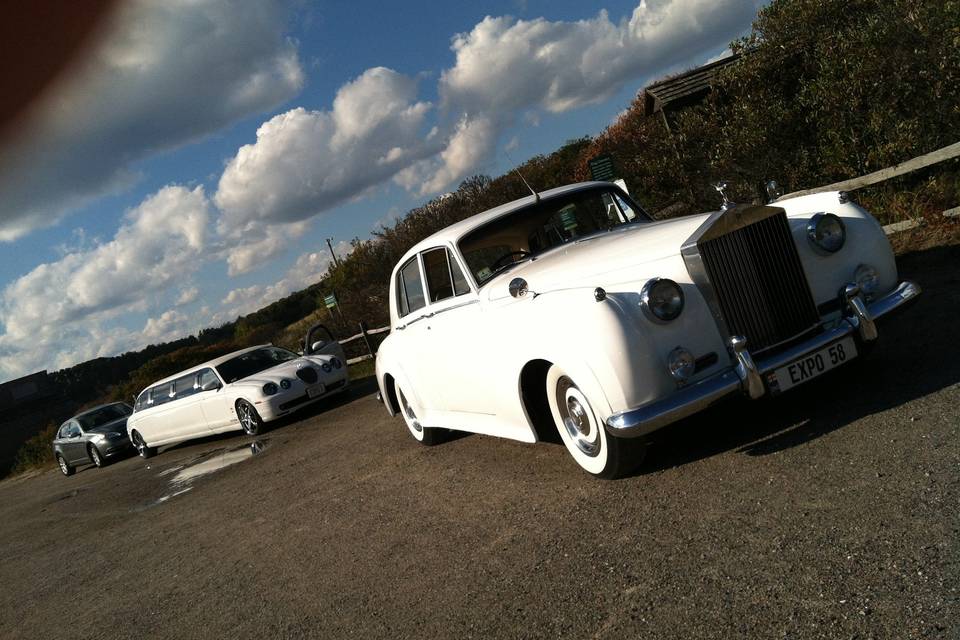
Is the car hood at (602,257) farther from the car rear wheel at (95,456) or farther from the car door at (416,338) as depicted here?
the car rear wheel at (95,456)

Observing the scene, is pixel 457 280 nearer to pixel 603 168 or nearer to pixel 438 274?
pixel 438 274

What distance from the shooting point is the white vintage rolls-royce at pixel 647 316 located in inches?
164

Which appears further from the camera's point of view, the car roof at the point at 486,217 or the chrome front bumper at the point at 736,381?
the car roof at the point at 486,217

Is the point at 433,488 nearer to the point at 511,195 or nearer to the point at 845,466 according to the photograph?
the point at 845,466

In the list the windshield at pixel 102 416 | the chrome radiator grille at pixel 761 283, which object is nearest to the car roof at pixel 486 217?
the chrome radiator grille at pixel 761 283

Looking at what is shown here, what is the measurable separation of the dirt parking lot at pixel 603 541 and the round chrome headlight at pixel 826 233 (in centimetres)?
97

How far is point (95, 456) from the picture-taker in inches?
677

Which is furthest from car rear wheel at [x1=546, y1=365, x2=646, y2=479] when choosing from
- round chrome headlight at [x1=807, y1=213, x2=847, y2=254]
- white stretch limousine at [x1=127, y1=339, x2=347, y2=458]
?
white stretch limousine at [x1=127, y1=339, x2=347, y2=458]

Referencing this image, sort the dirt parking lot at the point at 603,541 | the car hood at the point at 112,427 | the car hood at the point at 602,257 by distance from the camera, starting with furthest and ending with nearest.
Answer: the car hood at the point at 112,427 → the car hood at the point at 602,257 → the dirt parking lot at the point at 603,541

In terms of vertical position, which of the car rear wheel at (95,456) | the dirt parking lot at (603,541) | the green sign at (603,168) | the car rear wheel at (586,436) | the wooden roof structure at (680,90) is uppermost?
the wooden roof structure at (680,90)

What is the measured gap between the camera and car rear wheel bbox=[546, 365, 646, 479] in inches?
176

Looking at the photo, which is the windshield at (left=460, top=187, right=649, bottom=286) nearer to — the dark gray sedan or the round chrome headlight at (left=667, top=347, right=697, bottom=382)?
the round chrome headlight at (left=667, top=347, right=697, bottom=382)

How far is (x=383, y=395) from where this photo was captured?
8164 millimetres

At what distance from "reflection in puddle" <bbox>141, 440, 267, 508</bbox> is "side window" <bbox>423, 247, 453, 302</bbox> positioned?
5.02m
